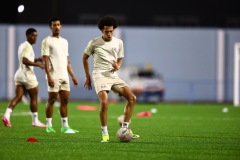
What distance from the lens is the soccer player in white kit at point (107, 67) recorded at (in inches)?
492

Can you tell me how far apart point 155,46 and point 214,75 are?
166 inches

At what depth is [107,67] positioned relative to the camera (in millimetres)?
12719

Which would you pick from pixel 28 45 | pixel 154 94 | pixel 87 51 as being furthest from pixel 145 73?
pixel 87 51

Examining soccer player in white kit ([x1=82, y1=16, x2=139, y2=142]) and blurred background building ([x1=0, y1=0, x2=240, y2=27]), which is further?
blurred background building ([x1=0, y1=0, x2=240, y2=27])

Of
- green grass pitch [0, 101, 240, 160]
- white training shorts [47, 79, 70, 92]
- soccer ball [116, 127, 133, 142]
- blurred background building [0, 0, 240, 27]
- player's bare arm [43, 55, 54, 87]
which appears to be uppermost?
blurred background building [0, 0, 240, 27]

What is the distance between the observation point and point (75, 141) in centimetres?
1264

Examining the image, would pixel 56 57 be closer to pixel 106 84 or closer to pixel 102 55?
pixel 102 55

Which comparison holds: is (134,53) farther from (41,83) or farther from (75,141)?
(75,141)

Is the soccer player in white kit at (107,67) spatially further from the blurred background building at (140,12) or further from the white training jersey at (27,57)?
the blurred background building at (140,12)

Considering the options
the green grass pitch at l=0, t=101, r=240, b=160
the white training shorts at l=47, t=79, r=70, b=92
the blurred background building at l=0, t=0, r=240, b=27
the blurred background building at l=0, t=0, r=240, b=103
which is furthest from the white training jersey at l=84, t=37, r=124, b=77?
the blurred background building at l=0, t=0, r=240, b=27

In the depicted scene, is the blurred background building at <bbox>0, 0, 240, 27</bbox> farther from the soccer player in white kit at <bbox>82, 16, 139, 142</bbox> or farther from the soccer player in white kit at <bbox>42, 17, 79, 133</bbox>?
the soccer player in white kit at <bbox>82, 16, 139, 142</bbox>

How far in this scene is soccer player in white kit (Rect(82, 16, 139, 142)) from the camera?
12.5m

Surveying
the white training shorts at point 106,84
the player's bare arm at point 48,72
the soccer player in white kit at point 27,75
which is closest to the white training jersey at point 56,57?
the player's bare arm at point 48,72

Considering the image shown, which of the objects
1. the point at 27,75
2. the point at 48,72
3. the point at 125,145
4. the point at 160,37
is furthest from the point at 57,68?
the point at 160,37
